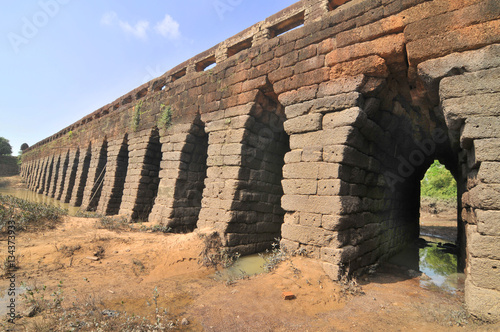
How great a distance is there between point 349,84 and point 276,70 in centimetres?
187

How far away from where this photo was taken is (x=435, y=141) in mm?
6922

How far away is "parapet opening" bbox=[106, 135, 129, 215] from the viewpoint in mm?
11461

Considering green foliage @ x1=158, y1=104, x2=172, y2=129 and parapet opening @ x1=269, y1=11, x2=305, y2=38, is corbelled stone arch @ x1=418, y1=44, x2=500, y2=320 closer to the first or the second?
parapet opening @ x1=269, y1=11, x2=305, y2=38

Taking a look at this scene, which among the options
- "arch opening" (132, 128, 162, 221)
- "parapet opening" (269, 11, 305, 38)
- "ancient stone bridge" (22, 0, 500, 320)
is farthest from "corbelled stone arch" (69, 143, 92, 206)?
"parapet opening" (269, 11, 305, 38)

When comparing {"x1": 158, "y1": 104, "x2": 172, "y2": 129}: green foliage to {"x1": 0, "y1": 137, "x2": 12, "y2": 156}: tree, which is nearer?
{"x1": 158, "y1": 104, "x2": 172, "y2": 129}: green foliage

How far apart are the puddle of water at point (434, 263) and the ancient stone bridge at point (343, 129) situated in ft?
1.53

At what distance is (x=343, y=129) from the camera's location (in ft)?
15.2

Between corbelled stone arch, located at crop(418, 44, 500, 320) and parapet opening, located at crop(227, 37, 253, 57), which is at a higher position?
parapet opening, located at crop(227, 37, 253, 57)

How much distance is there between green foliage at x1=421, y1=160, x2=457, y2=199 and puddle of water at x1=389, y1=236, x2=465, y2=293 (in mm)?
15147

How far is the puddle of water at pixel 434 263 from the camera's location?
5239mm

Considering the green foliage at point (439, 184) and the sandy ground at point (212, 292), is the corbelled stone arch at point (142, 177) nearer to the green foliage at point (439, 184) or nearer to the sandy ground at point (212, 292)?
the sandy ground at point (212, 292)

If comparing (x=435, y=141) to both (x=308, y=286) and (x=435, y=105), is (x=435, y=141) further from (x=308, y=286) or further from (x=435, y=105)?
(x=308, y=286)

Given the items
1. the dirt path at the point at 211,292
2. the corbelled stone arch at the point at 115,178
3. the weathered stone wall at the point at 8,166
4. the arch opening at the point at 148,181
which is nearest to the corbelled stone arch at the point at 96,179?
the corbelled stone arch at the point at 115,178

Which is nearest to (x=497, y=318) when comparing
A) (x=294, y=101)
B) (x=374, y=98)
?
(x=374, y=98)
